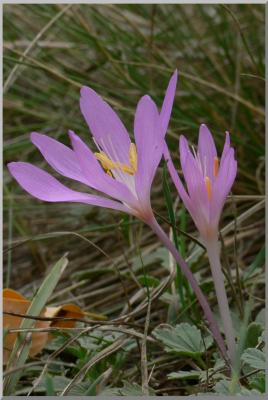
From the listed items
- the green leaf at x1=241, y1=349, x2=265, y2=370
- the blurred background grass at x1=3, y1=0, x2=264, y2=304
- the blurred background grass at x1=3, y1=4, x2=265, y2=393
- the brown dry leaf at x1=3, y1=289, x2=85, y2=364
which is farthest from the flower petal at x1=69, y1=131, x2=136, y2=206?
the blurred background grass at x1=3, y1=0, x2=264, y2=304

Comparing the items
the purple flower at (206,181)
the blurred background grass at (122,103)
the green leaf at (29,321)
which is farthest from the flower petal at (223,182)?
the blurred background grass at (122,103)

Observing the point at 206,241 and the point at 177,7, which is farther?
the point at 177,7

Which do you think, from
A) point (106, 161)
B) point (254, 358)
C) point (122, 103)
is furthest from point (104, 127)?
point (122, 103)

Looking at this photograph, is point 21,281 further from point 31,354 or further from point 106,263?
point 31,354

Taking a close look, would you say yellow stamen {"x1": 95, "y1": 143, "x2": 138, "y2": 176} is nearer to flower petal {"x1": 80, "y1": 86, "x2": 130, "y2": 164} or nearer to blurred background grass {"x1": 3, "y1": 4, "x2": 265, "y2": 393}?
flower petal {"x1": 80, "y1": 86, "x2": 130, "y2": 164}

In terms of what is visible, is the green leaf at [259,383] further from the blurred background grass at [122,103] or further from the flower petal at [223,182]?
the blurred background grass at [122,103]

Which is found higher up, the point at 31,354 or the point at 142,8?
the point at 142,8

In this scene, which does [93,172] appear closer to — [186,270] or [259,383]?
[186,270]

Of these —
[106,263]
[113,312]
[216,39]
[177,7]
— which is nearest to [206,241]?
[113,312]
